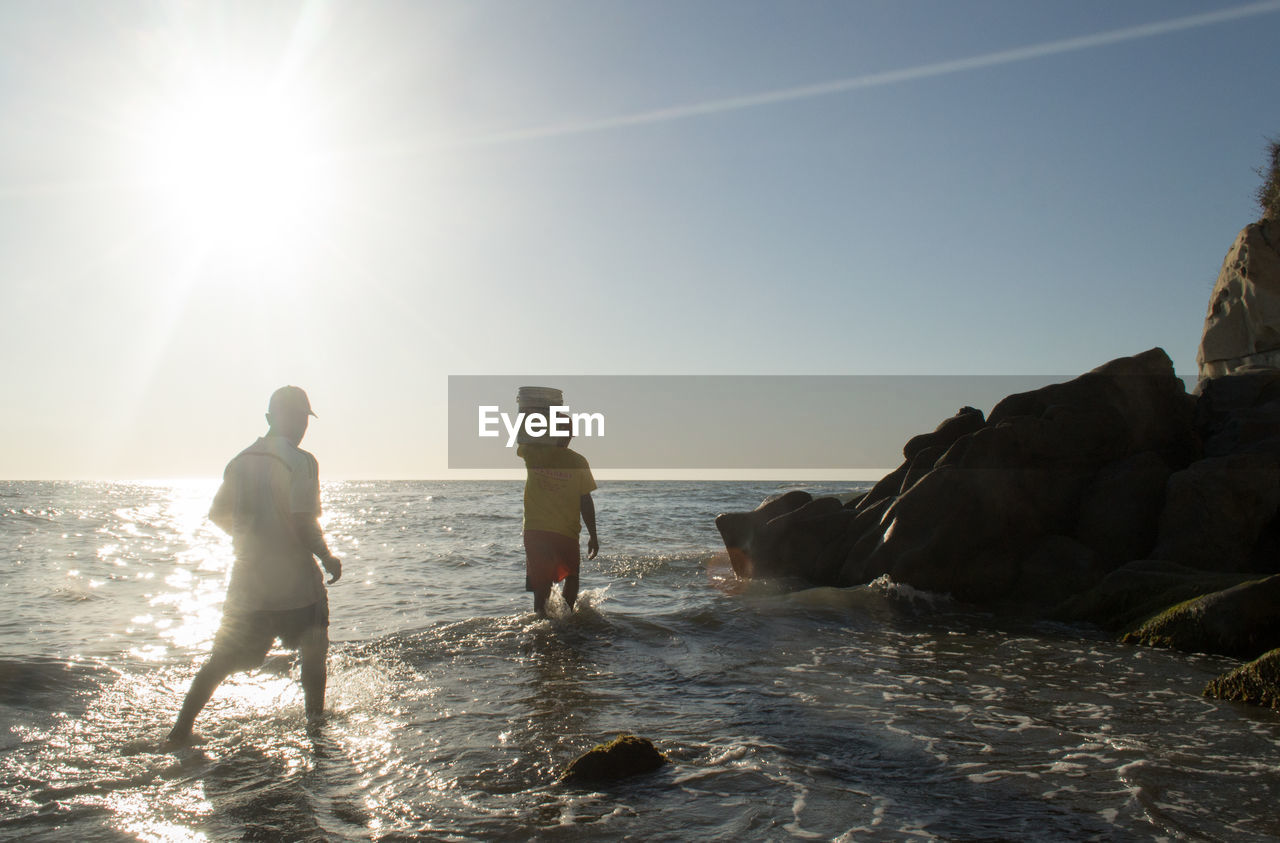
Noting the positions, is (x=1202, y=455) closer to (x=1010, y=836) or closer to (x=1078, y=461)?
(x=1078, y=461)

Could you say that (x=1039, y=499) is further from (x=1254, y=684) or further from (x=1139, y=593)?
(x=1254, y=684)

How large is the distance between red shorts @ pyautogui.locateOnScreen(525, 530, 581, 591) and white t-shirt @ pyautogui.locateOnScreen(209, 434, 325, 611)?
3408 millimetres

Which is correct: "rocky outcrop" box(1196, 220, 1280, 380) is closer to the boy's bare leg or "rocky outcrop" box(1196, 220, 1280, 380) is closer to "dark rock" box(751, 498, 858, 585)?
"dark rock" box(751, 498, 858, 585)

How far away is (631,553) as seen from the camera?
17328mm

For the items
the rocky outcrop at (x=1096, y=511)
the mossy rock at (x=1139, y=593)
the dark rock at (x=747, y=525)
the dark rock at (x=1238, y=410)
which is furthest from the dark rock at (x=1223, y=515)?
the dark rock at (x=747, y=525)

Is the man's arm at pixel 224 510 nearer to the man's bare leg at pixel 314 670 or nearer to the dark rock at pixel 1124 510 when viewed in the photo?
the man's bare leg at pixel 314 670

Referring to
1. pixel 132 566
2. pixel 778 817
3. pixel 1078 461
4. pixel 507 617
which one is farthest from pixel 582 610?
pixel 132 566

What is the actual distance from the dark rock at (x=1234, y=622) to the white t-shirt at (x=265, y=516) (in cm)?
735

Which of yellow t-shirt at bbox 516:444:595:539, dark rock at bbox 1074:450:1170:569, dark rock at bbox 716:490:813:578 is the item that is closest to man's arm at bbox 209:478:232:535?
yellow t-shirt at bbox 516:444:595:539

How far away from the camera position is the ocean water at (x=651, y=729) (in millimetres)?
3551

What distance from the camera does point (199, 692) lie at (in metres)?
4.73

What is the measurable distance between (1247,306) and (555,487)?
15.9m

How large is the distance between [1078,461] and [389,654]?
30.5ft

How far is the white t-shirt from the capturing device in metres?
4.78
